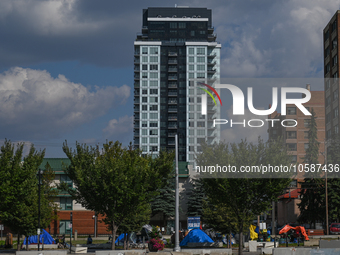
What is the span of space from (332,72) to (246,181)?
6270 centimetres

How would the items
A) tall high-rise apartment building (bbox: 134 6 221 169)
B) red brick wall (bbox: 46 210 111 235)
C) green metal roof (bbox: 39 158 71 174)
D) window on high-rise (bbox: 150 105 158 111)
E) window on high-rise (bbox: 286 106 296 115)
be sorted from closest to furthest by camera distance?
red brick wall (bbox: 46 210 111 235), green metal roof (bbox: 39 158 71 174), window on high-rise (bbox: 286 106 296 115), tall high-rise apartment building (bbox: 134 6 221 169), window on high-rise (bbox: 150 105 158 111)

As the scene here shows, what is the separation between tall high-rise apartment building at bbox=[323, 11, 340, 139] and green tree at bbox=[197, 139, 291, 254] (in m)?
55.2

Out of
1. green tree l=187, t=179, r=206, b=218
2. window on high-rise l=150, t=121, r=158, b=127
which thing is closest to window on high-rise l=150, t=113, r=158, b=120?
window on high-rise l=150, t=121, r=158, b=127

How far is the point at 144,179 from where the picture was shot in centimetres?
3775

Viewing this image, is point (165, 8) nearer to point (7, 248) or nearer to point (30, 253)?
point (7, 248)

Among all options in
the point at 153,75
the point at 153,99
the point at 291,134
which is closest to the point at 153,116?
the point at 153,99

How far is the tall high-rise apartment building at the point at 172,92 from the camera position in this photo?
140 meters

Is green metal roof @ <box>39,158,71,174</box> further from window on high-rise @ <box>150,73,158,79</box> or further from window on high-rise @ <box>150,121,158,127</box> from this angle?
window on high-rise @ <box>150,73,158,79</box>

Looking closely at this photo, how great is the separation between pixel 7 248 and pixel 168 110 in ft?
320

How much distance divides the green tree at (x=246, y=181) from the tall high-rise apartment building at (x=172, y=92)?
10300 cm

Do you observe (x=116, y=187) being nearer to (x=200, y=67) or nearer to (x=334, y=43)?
(x=334, y=43)

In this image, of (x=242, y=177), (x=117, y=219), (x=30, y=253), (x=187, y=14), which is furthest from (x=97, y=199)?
(x=187, y=14)

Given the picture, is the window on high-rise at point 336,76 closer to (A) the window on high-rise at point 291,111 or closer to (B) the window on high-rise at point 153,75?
(A) the window on high-rise at point 291,111

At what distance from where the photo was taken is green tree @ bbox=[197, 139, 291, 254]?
3397 cm
